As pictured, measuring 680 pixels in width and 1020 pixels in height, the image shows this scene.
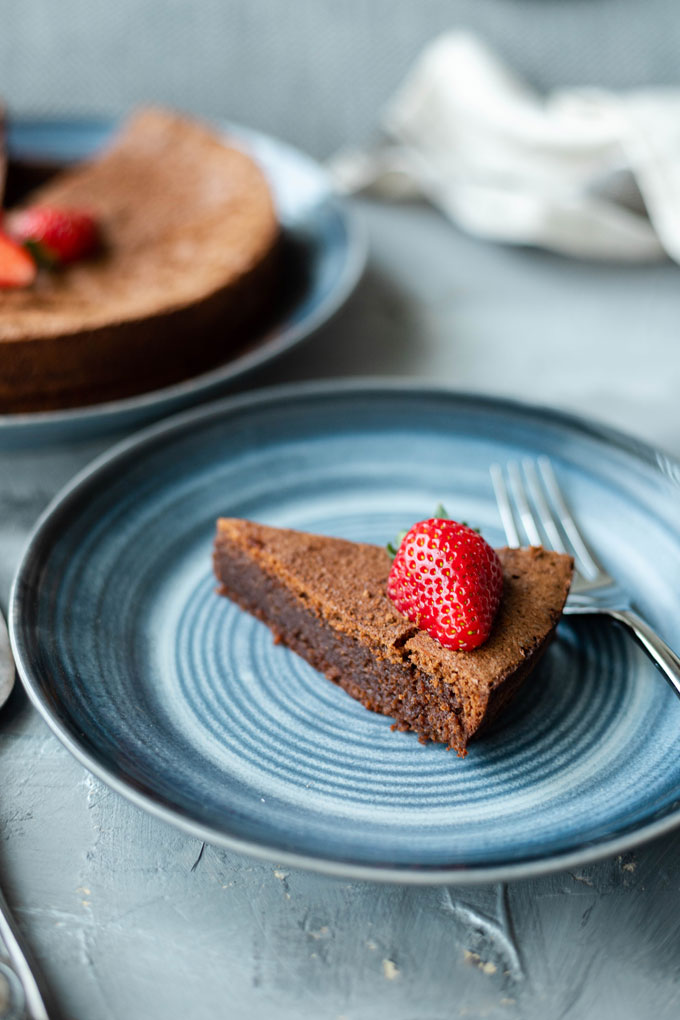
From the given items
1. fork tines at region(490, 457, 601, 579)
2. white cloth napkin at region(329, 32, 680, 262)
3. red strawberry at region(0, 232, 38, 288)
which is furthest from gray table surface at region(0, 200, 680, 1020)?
white cloth napkin at region(329, 32, 680, 262)

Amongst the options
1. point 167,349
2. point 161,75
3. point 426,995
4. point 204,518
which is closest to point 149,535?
point 204,518

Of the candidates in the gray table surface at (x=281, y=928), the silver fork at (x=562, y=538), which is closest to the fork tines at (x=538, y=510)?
the silver fork at (x=562, y=538)

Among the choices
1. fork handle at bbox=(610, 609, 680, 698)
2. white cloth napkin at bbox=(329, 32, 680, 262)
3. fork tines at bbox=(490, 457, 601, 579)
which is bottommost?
fork tines at bbox=(490, 457, 601, 579)

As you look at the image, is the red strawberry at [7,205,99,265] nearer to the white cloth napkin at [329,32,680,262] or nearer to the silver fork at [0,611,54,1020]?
the white cloth napkin at [329,32,680,262]

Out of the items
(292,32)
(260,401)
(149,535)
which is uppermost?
(292,32)

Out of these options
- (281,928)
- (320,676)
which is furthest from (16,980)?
(320,676)

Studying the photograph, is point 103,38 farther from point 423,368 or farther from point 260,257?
point 423,368

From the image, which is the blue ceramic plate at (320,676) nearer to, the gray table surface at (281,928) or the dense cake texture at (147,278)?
the gray table surface at (281,928)
